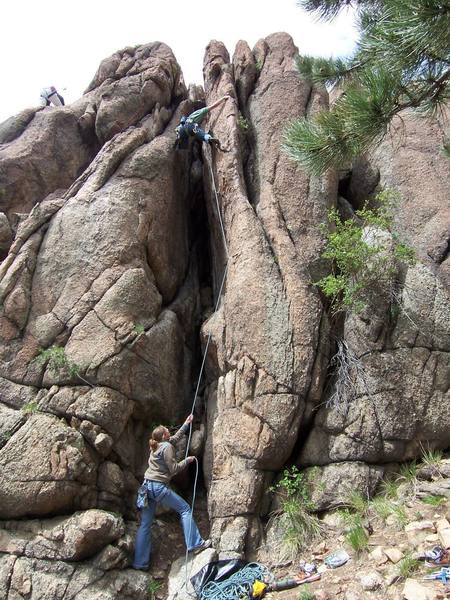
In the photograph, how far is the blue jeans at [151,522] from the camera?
753cm

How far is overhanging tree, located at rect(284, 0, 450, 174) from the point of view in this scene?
14.3ft

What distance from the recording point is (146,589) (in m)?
7.24

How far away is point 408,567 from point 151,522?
3973mm

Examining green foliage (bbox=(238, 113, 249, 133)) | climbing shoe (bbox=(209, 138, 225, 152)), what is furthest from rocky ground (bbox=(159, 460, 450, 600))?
green foliage (bbox=(238, 113, 249, 133))

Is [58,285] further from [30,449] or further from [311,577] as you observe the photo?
[311,577]

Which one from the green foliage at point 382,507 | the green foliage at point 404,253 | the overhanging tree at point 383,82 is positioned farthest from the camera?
the green foliage at point 404,253

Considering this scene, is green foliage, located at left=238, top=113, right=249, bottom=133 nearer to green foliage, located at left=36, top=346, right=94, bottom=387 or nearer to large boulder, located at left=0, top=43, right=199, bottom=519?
large boulder, located at left=0, top=43, right=199, bottom=519

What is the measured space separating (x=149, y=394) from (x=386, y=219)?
17.9 ft

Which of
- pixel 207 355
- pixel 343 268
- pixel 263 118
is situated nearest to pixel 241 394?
pixel 207 355

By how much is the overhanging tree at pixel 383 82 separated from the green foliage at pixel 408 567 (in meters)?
4.72

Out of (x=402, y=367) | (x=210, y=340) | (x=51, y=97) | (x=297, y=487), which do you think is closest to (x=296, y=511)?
(x=297, y=487)

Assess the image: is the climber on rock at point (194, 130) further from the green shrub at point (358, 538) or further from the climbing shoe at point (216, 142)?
the green shrub at point (358, 538)

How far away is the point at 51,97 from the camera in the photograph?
50.3ft

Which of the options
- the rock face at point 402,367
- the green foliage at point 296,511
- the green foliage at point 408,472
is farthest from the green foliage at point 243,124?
the green foliage at point 408,472
